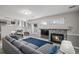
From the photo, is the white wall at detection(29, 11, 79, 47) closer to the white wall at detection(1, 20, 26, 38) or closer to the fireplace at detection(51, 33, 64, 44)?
the fireplace at detection(51, 33, 64, 44)

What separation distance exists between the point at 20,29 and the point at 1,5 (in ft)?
2.26

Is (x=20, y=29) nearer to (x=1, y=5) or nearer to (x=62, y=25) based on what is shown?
(x=1, y=5)

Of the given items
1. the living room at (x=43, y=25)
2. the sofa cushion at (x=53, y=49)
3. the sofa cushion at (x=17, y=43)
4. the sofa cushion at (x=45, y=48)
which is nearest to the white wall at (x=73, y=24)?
the living room at (x=43, y=25)

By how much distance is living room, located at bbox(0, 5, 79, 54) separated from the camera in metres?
1.92

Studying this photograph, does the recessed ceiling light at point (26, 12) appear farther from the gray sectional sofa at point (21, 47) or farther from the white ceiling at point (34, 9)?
the gray sectional sofa at point (21, 47)

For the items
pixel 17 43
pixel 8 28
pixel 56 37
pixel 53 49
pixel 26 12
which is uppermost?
pixel 26 12

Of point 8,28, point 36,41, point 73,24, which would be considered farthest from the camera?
point 36,41

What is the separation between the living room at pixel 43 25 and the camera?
6.31ft

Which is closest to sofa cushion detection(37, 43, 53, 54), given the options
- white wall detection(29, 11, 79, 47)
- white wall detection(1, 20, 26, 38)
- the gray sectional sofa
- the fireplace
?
the gray sectional sofa

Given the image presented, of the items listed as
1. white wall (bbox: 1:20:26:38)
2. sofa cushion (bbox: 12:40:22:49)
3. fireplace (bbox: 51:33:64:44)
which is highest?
white wall (bbox: 1:20:26:38)

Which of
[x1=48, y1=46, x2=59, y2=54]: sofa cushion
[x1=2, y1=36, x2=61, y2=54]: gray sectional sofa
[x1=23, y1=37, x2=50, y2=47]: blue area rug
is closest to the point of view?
[x1=2, y1=36, x2=61, y2=54]: gray sectional sofa

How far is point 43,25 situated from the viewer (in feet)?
6.93

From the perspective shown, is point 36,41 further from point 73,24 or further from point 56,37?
point 73,24

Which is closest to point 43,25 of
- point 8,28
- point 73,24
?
point 73,24
